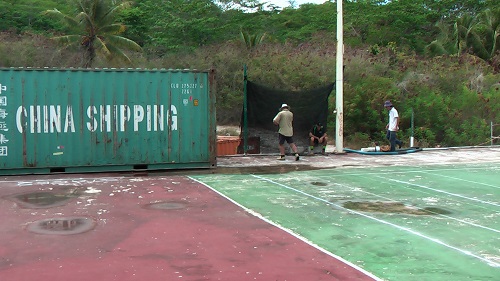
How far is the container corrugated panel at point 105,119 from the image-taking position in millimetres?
12570

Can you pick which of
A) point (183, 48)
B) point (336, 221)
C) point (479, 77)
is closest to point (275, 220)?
point (336, 221)

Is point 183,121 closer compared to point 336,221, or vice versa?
point 336,221

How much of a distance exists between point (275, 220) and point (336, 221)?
3.06 feet

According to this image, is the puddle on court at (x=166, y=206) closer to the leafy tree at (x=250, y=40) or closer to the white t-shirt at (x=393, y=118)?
the white t-shirt at (x=393, y=118)

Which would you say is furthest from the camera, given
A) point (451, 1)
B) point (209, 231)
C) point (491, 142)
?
point (451, 1)

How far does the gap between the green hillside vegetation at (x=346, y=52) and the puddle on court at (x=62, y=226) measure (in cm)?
1534

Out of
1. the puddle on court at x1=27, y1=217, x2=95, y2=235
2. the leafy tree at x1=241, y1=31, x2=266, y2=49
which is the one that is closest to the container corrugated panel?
the puddle on court at x1=27, y1=217, x2=95, y2=235

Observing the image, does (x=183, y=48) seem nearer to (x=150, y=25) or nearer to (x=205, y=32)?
(x=205, y=32)

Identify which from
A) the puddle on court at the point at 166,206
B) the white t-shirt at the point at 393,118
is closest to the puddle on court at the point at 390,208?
the puddle on court at the point at 166,206

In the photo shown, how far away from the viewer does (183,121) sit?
13539 millimetres

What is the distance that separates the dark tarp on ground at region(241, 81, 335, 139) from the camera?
16.8m

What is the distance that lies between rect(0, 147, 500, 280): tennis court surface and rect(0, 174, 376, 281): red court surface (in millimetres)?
17

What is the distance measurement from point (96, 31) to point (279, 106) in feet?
67.0

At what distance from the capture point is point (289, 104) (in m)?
16.9
